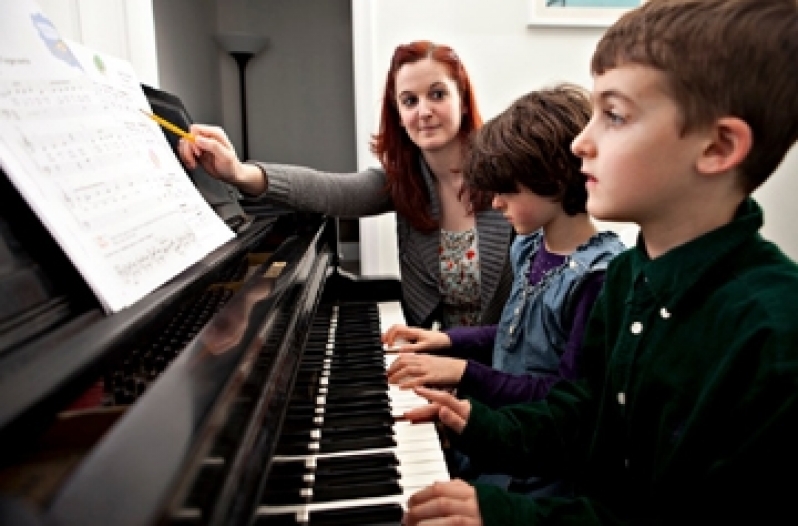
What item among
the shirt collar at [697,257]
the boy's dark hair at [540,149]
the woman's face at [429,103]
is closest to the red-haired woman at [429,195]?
the woman's face at [429,103]

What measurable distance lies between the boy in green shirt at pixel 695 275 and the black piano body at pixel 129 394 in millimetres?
276

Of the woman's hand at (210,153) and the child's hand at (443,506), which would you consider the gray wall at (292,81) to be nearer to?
the woman's hand at (210,153)

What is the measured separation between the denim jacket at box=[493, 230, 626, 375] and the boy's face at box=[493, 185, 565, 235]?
86 millimetres

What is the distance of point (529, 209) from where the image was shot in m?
1.17

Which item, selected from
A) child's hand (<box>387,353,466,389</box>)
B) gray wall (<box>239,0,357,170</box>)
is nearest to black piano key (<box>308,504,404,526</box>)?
child's hand (<box>387,353,466,389</box>)

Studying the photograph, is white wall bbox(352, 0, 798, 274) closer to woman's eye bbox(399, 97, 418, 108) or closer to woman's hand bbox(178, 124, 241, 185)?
woman's eye bbox(399, 97, 418, 108)

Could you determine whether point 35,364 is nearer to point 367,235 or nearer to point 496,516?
point 496,516

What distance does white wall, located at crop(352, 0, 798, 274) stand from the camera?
2.21 metres

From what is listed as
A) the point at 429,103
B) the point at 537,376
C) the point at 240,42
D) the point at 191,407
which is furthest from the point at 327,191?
the point at 240,42

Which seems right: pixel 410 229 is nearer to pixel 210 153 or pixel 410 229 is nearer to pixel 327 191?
pixel 327 191

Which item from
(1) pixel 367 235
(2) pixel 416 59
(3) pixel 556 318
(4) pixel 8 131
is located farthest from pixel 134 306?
(1) pixel 367 235

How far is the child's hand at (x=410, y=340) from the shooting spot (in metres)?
1.29

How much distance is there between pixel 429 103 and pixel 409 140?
0.18m

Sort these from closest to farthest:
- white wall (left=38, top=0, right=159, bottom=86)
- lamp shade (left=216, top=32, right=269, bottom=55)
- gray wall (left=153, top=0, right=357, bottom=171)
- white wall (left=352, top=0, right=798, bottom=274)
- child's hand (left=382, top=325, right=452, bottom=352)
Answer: child's hand (left=382, top=325, right=452, bottom=352) → white wall (left=38, top=0, right=159, bottom=86) → white wall (left=352, top=0, right=798, bottom=274) → lamp shade (left=216, top=32, right=269, bottom=55) → gray wall (left=153, top=0, right=357, bottom=171)
